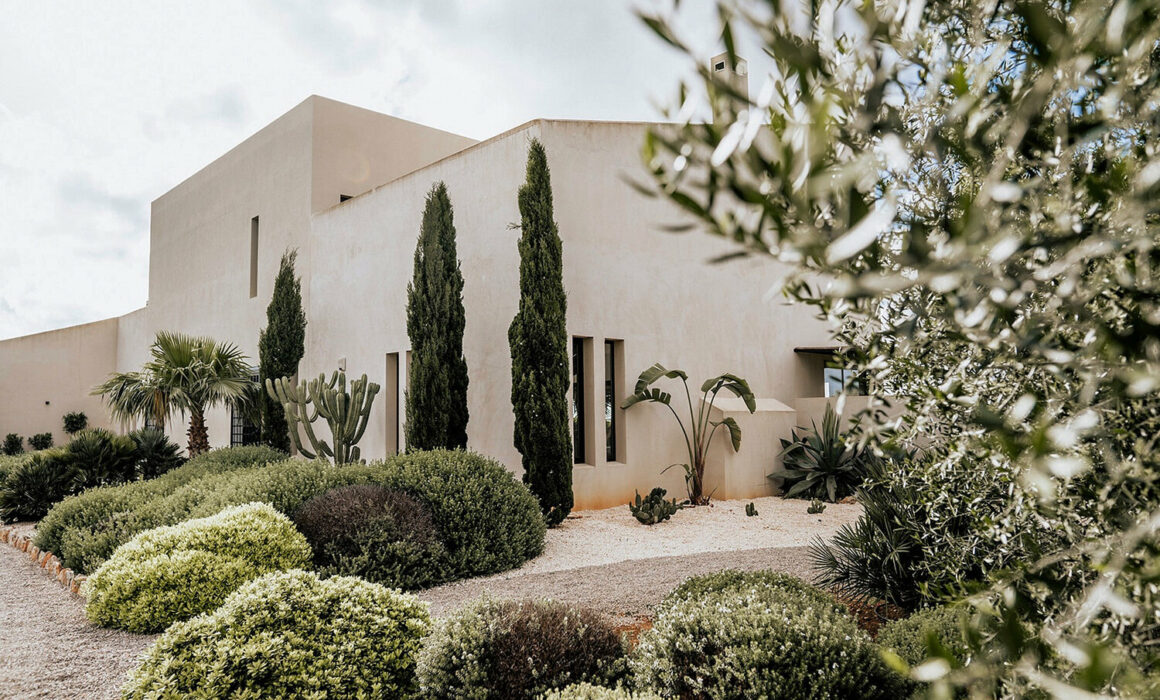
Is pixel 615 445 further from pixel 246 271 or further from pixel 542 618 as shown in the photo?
pixel 246 271

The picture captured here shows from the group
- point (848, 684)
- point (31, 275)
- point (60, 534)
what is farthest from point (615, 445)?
point (31, 275)

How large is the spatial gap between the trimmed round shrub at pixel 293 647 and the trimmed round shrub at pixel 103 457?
8.97m

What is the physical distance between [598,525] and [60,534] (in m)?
6.30

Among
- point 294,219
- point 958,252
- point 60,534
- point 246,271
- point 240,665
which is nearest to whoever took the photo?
point 958,252

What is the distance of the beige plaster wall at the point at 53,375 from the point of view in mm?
21250

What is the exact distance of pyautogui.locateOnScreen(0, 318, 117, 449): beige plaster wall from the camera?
21250 millimetres

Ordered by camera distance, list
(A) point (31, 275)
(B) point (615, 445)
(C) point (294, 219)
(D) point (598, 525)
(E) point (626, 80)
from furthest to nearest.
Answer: (A) point (31, 275) < (C) point (294, 219) < (B) point (615, 445) < (D) point (598, 525) < (E) point (626, 80)

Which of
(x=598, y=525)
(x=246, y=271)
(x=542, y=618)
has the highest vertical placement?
(x=246, y=271)

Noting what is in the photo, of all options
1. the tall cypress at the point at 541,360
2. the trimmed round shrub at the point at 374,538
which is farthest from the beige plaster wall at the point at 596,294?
the trimmed round shrub at the point at 374,538

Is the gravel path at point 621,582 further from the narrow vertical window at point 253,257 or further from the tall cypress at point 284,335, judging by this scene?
the narrow vertical window at point 253,257

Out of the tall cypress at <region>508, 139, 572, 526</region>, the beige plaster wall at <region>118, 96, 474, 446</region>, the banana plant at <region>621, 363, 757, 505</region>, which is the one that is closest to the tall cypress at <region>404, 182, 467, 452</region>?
the tall cypress at <region>508, 139, 572, 526</region>

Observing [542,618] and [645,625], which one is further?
[645,625]

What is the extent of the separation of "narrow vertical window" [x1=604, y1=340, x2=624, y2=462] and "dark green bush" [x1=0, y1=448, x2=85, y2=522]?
8300mm

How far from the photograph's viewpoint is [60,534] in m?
7.69
